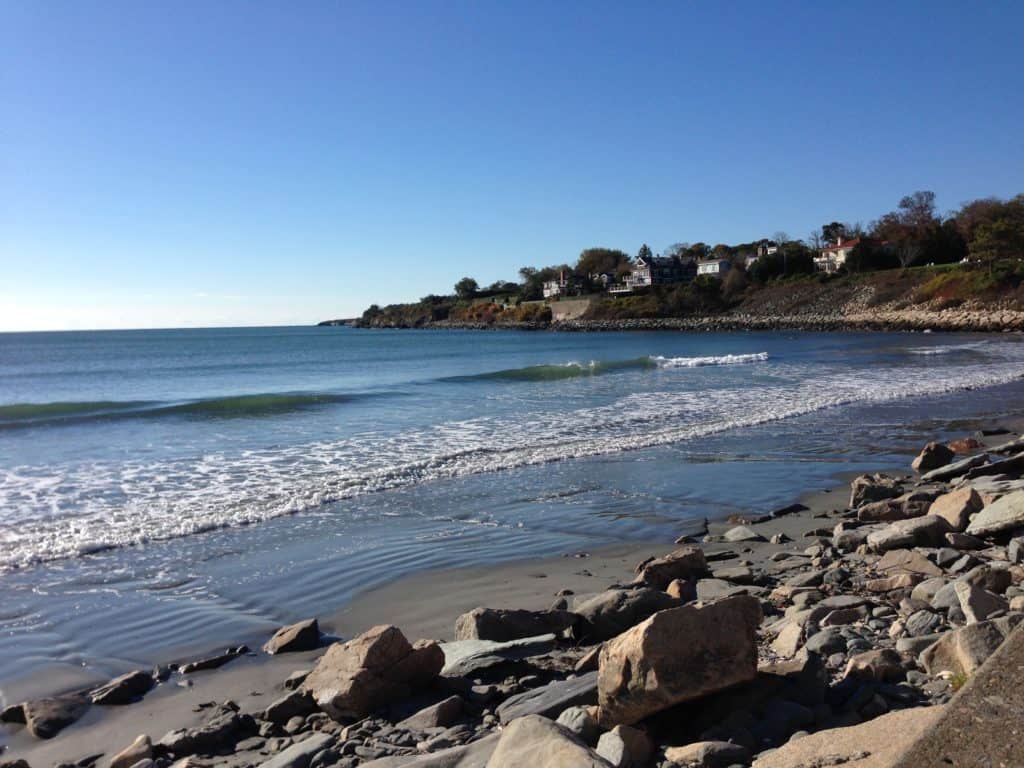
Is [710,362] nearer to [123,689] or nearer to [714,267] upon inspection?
[123,689]

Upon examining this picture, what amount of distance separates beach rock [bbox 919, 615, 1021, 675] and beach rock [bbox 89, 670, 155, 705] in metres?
5.12

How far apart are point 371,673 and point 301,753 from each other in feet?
2.15

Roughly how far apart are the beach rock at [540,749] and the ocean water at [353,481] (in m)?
3.84

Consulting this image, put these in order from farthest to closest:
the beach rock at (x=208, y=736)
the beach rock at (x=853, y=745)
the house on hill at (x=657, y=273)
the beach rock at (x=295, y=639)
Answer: the house on hill at (x=657, y=273) < the beach rock at (x=295, y=639) < the beach rock at (x=208, y=736) < the beach rock at (x=853, y=745)

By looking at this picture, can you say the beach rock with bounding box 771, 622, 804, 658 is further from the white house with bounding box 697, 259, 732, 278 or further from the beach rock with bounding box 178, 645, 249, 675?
the white house with bounding box 697, 259, 732, 278

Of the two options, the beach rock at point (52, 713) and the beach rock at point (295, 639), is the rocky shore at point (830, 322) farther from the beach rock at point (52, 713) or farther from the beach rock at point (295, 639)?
the beach rock at point (52, 713)

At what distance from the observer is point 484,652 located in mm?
5355

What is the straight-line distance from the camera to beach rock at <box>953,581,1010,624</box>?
4.98 m

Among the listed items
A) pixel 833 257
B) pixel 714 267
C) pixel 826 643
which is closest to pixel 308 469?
pixel 826 643

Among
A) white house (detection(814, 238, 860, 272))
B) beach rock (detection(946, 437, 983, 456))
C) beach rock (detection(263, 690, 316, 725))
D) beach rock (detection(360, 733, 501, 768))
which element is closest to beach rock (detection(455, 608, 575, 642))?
beach rock (detection(263, 690, 316, 725))

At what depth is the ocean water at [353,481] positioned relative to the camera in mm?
7719

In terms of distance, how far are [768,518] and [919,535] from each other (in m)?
2.74

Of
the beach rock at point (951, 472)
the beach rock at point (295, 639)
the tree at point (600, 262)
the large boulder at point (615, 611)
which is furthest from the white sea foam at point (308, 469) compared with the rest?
the tree at point (600, 262)

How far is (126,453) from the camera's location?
1731 cm
